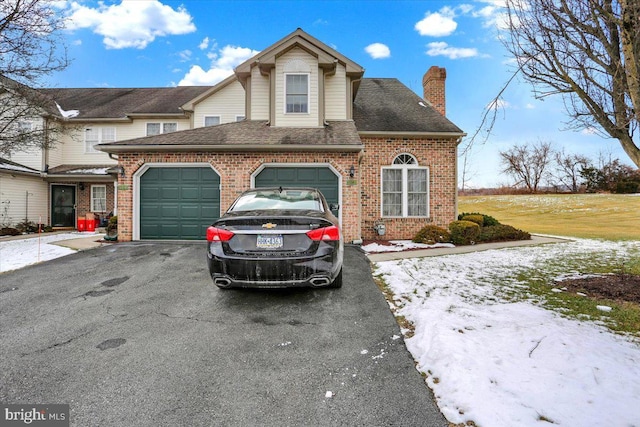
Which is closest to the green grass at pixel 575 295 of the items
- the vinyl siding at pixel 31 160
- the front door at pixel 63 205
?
the front door at pixel 63 205

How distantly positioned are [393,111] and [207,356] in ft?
40.0

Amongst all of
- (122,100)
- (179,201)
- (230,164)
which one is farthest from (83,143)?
(230,164)

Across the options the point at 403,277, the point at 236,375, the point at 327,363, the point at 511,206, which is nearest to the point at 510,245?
the point at 403,277

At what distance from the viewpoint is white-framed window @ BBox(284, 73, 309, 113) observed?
1134cm

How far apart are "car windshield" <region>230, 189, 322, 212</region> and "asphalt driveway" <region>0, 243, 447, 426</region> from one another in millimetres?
1391

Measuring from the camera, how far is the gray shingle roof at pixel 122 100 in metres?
16.0

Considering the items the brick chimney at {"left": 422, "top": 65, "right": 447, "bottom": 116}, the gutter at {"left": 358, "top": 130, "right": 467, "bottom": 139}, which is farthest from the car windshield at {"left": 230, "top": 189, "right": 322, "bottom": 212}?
the brick chimney at {"left": 422, "top": 65, "right": 447, "bottom": 116}

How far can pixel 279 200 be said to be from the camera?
5004 mm

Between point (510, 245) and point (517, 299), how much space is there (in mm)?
6683

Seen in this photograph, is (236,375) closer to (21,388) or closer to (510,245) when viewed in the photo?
(21,388)

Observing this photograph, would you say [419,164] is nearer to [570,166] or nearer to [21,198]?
[21,198]

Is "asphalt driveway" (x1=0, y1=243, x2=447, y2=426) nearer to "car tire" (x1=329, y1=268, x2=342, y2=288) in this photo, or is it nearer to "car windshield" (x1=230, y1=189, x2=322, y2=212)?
"car tire" (x1=329, y1=268, x2=342, y2=288)

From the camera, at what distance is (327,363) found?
301cm

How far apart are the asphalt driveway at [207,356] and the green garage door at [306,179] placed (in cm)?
451
